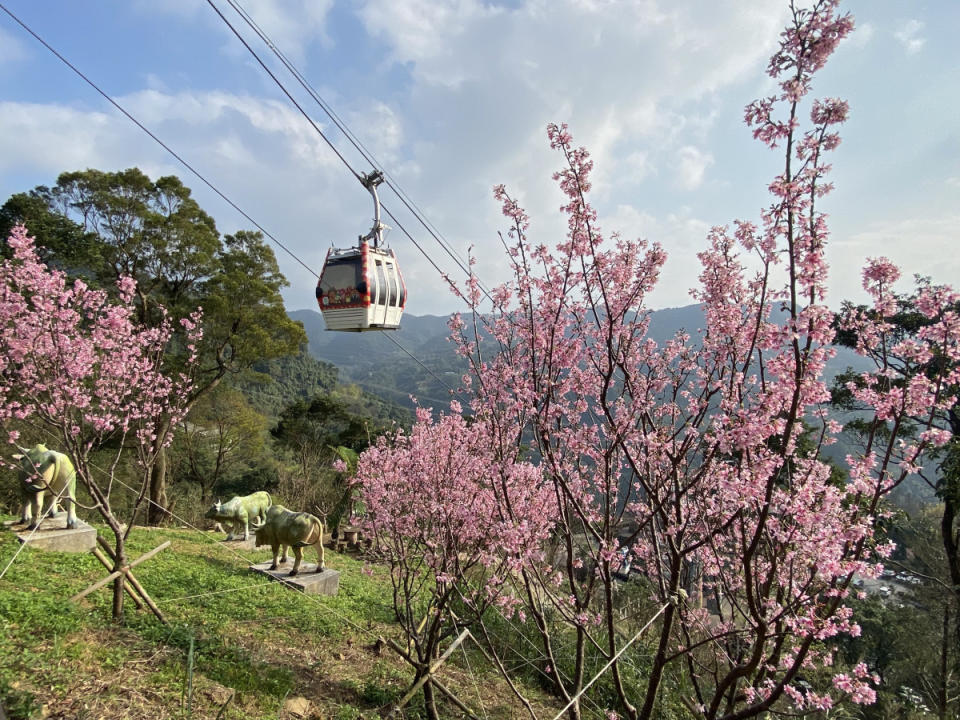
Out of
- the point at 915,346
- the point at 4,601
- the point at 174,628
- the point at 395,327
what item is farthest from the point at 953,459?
the point at 4,601

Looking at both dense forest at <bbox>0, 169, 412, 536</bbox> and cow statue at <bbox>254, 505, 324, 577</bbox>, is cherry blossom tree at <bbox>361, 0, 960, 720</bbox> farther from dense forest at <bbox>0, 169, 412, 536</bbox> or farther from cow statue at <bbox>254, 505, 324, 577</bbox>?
dense forest at <bbox>0, 169, 412, 536</bbox>

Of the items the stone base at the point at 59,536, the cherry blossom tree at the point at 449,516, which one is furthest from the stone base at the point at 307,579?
the cherry blossom tree at the point at 449,516

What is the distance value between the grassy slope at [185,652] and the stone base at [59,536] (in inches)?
8.3

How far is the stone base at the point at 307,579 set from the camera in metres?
7.33

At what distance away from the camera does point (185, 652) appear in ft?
14.4

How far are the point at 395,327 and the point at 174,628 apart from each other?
17.2 feet

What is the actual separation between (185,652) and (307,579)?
3.21 m

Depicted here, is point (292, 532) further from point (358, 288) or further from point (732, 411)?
point (732, 411)

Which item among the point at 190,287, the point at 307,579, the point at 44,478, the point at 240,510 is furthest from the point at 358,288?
the point at 190,287

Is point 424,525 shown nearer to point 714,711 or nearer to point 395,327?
point 714,711

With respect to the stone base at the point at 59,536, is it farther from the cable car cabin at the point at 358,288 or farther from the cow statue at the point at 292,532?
the cable car cabin at the point at 358,288

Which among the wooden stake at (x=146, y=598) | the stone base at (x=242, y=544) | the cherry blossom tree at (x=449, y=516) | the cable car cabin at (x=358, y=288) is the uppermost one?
the cable car cabin at (x=358, y=288)

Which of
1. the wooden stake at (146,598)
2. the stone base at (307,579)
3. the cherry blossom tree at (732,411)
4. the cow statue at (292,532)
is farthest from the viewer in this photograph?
the cow statue at (292,532)

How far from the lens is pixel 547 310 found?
10.0 ft
